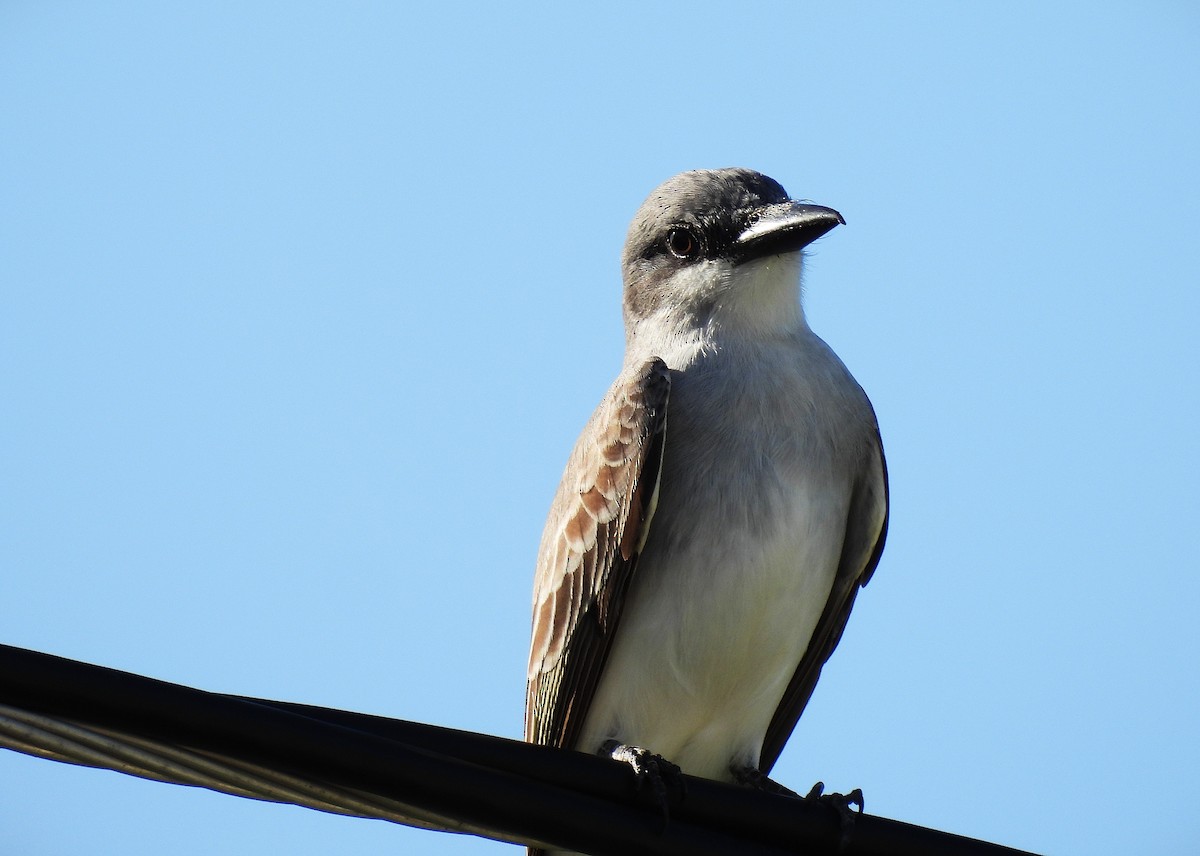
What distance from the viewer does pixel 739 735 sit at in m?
6.32

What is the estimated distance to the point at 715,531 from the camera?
18.8 ft

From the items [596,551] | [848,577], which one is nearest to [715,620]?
[596,551]

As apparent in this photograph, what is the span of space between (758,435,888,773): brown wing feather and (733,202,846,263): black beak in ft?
3.55

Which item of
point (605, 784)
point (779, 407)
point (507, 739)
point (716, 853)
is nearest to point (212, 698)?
point (507, 739)

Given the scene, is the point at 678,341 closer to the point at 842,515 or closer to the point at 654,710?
the point at 842,515

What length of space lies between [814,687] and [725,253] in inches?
87.9

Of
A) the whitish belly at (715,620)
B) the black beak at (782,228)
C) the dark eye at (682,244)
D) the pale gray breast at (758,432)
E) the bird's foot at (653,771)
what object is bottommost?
the bird's foot at (653,771)

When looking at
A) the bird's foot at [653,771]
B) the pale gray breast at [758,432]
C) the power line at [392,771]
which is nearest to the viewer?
the power line at [392,771]

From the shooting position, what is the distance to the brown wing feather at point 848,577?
20.9 ft

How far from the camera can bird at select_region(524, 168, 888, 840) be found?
5.79m

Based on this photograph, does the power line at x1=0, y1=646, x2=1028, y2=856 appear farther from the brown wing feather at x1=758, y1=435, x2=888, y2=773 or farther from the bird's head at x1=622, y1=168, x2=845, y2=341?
the bird's head at x1=622, y1=168, x2=845, y2=341

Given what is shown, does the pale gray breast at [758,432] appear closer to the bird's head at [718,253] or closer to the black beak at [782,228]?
the bird's head at [718,253]

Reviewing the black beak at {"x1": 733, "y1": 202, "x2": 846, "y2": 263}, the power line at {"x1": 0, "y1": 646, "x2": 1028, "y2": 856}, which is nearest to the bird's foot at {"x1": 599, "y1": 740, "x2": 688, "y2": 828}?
the power line at {"x1": 0, "y1": 646, "x2": 1028, "y2": 856}

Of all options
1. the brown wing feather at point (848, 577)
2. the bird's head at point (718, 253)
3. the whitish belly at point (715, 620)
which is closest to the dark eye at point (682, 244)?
the bird's head at point (718, 253)
